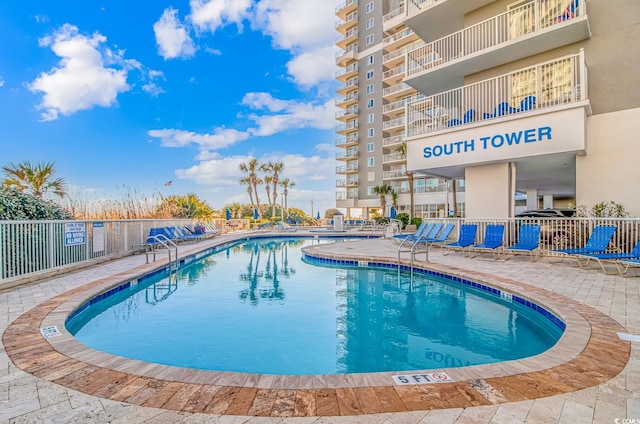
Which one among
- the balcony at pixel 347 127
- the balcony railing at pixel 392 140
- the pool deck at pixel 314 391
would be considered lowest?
the pool deck at pixel 314 391

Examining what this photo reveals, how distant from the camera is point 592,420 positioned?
1.89m

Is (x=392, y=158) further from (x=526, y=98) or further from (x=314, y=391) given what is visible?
(x=314, y=391)

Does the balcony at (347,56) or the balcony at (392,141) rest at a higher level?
the balcony at (347,56)

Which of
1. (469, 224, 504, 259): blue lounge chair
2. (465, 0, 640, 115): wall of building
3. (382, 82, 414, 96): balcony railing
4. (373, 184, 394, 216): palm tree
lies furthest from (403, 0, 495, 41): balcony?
(382, 82, 414, 96): balcony railing

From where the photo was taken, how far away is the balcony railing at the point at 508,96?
8867 millimetres

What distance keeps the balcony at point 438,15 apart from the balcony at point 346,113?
2698 centimetres

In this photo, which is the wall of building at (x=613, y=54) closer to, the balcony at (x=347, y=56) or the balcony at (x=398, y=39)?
the balcony at (x=398, y=39)

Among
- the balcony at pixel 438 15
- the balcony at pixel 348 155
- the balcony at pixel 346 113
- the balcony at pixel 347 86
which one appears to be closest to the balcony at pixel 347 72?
the balcony at pixel 347 86

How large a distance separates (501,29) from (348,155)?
29988 millimetres

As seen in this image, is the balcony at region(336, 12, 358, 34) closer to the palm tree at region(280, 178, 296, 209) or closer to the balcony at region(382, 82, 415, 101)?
the balcony at region(382, 82, 415, 101)

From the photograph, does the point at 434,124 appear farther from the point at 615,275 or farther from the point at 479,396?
the point at 479,396

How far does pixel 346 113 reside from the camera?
1620 inches

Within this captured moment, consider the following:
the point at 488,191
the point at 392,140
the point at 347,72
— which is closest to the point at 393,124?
the point at 392,140

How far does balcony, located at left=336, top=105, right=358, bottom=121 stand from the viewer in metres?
40.2
